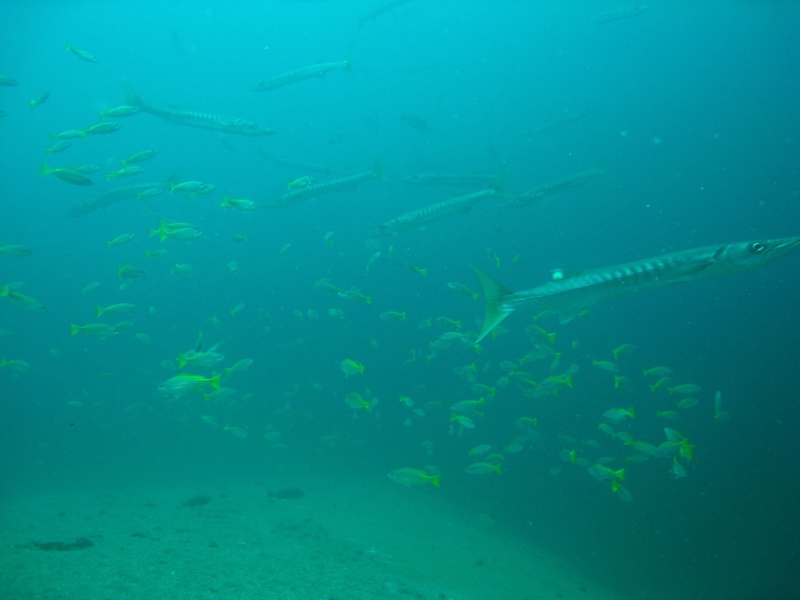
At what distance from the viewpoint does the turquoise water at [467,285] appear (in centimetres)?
1251

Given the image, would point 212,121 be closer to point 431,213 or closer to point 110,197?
point 110,197

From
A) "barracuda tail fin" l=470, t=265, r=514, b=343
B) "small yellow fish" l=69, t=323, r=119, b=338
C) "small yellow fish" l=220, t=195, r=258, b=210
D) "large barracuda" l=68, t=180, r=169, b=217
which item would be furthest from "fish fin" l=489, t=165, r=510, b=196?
"large barracuda" l=68, t=180, r=169, b=217

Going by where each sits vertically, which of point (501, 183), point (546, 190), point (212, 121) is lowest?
point (546, 190)

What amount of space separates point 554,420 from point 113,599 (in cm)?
1333

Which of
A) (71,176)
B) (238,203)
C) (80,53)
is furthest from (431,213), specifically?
(80,53)

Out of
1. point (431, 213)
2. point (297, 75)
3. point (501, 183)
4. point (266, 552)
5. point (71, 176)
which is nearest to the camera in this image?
point (266, 552)

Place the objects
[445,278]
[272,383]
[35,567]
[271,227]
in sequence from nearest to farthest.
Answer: [35,567] < [272,383] < [445,278] < [271,227]

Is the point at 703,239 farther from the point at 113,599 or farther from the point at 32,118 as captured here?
the point at 32,118

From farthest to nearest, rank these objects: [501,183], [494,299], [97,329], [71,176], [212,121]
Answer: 1. [212,121]
2. [501,183]
3. [97,329]
4. [71,176]
5. [494,299]

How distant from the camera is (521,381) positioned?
9086mm

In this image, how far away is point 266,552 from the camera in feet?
21.5

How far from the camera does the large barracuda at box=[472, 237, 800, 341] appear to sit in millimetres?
3348

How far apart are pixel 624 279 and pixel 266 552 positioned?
20.8 feet

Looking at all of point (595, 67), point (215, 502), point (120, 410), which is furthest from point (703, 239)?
point (595, 67)
